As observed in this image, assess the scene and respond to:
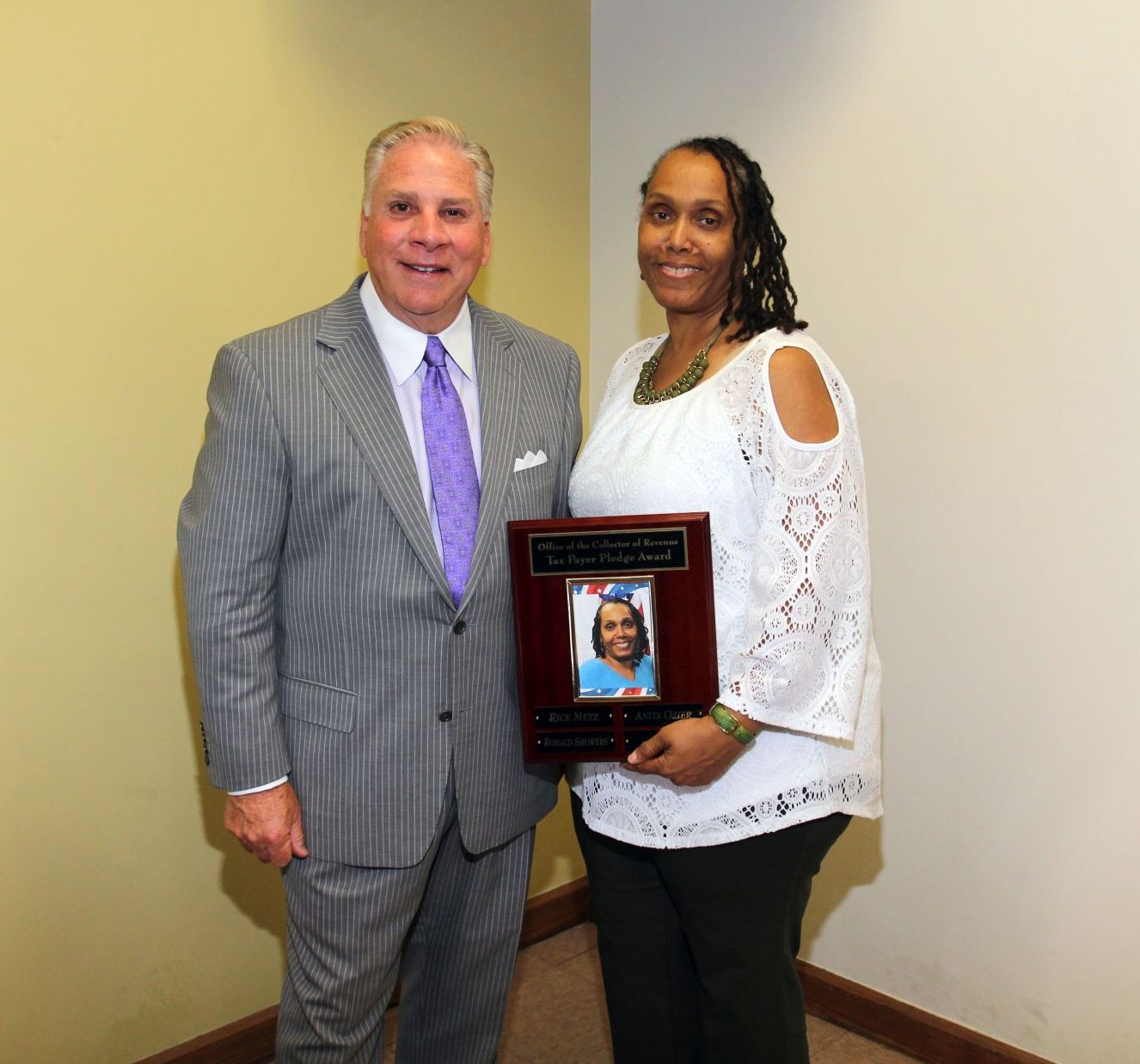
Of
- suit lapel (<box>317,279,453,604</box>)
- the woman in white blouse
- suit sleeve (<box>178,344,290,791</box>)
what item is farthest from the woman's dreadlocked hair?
suit sleeve (<box>178,344,290,791</box>)

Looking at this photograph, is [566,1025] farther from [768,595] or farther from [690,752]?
[768,595]

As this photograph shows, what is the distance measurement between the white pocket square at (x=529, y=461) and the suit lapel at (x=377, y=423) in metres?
0.18

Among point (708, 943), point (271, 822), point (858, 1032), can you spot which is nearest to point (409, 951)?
point (271, 822)

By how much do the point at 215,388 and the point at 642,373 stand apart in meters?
0.72

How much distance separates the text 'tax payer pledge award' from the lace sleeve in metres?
0.08

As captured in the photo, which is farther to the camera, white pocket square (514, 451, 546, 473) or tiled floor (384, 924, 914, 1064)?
tiled floor (384, 924, 914, 1064)

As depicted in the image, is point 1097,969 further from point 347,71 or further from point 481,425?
point 347,71

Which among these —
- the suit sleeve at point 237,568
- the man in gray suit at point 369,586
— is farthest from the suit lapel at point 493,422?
the suit sleeve at point 237,568

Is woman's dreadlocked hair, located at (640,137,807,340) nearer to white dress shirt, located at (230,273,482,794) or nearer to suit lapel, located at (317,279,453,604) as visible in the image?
white dress shirt, located at (230,273,482,794)

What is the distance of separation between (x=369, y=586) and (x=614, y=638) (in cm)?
37

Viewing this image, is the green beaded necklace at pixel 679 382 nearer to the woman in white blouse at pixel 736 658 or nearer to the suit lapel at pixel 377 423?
the woman in white blouse at pixel 736 658

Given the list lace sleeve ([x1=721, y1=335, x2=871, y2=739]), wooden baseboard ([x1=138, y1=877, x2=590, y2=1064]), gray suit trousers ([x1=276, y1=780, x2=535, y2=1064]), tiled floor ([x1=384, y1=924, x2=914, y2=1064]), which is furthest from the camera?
tiled floor ([x1=384, y1=924, x2=914, y2=1064])

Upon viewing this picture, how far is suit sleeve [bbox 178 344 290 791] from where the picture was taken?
165cm

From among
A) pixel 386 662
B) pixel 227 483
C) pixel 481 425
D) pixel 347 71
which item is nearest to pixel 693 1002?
pixel 386 662
